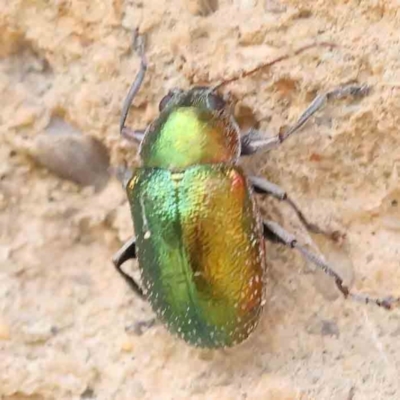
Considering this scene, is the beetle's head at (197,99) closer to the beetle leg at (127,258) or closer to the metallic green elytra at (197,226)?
the metallic green elytra at (197,226)

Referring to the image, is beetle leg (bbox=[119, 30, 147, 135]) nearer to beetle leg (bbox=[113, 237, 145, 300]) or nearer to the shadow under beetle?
the shadow under beetle

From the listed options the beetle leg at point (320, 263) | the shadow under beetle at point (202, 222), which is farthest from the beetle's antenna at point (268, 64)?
the beetle leg at point (320, 263)

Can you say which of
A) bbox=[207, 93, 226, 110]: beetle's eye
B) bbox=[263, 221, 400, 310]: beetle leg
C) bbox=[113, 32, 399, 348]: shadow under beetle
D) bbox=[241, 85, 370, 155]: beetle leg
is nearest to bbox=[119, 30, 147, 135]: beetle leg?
bbox=[113, 32, 399, 348]: shadow under beetle

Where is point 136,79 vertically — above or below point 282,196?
above

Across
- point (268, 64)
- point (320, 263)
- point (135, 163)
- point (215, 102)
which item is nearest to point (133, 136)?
point (135, 163)

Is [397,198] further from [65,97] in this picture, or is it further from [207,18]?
[65,97]

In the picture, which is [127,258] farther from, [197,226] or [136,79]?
Answer: [136,79]

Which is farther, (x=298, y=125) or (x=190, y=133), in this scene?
(x=190, y=133)
